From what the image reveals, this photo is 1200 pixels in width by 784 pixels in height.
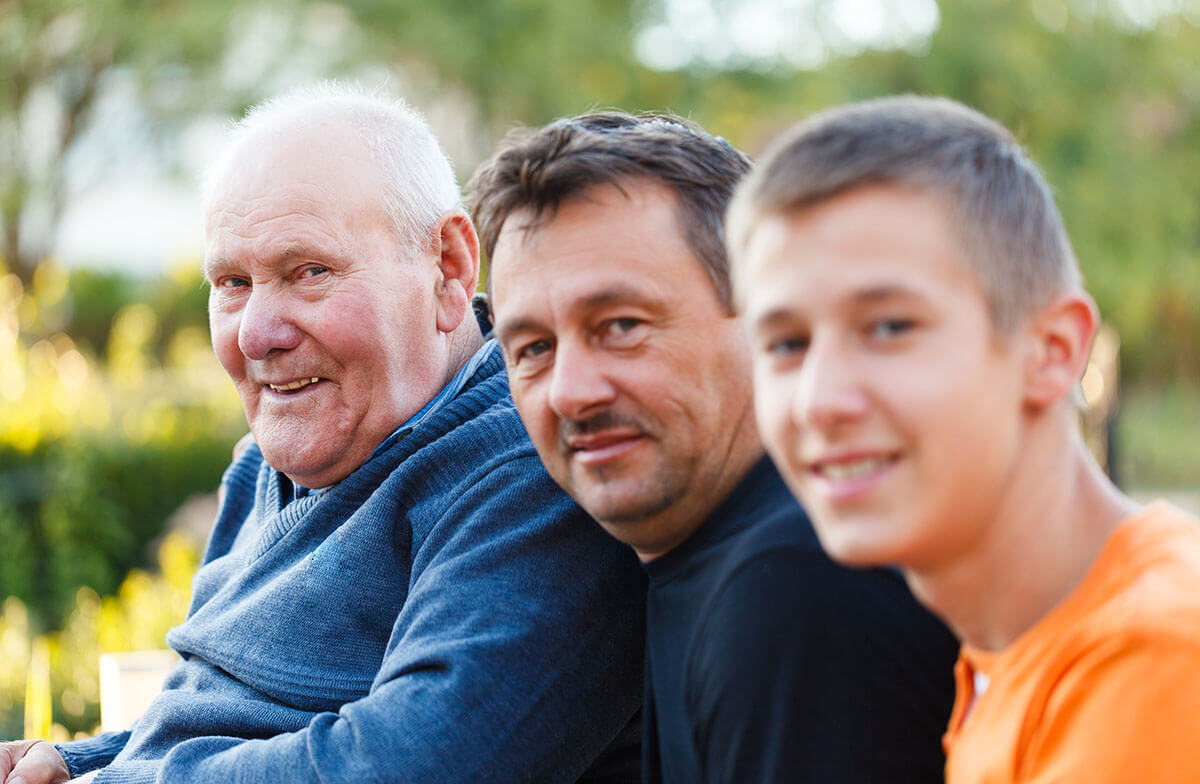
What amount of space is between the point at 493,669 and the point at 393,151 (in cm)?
107

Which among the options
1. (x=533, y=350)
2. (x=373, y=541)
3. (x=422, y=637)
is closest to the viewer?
(x=533, y=350)

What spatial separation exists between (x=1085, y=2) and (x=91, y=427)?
1201cm

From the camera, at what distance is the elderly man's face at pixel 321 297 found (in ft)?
7.74

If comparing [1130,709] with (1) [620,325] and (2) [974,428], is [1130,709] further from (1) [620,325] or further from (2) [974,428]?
(1) [620,325]

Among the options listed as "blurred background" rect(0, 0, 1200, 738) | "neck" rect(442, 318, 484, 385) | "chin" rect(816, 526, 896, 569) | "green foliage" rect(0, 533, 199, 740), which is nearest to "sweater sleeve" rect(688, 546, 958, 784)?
"chin" rect(816, 526, 896, 569)

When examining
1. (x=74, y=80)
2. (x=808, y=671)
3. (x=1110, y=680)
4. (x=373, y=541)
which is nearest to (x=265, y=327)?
(x=373, y=541)

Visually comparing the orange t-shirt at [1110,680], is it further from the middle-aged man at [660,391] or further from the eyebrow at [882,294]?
the eyebrow at [882,294]

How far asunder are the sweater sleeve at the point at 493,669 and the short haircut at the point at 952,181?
2.63 feet

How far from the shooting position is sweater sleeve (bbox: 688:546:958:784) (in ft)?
4.74

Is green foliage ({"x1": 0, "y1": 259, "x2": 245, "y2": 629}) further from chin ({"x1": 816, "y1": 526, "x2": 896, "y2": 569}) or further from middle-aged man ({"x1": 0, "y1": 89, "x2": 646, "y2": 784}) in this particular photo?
chin ({"x1": 816, "y1": 526, "x2": 896, "y2": 569})

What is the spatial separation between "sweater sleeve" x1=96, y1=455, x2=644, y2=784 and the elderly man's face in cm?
42

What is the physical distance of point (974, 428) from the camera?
1.19 m

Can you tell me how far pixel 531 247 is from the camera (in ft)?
5.60

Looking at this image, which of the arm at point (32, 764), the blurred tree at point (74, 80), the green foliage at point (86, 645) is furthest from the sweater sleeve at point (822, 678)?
the blurred tree at point (74, 80)
